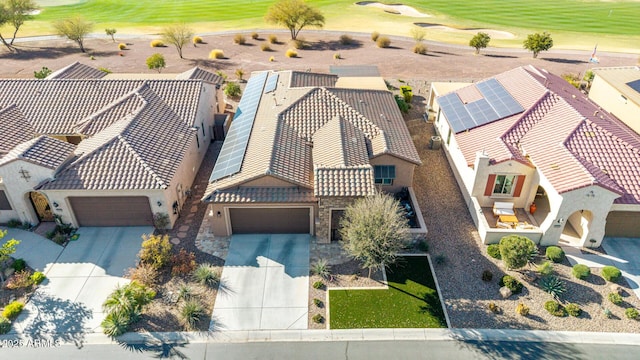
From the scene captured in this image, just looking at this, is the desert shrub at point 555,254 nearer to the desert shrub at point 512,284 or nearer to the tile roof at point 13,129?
the desert shrub at point 512,284

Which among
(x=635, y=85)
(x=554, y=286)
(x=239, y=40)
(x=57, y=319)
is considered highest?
(x=635, y=85)

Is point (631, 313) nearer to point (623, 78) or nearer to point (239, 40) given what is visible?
point (623, 78)

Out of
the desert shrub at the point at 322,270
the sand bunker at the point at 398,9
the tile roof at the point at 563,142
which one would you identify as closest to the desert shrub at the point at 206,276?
the desert shrub at the point at 322,270

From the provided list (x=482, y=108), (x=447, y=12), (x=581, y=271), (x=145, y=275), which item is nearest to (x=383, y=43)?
(x=447, y=12)

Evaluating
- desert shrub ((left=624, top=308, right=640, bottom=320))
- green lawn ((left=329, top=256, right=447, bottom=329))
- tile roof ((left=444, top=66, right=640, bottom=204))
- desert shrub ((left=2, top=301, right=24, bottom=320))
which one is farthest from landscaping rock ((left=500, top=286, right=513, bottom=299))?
desert shrub ((left=2, top=301, right=24, bottom=320))

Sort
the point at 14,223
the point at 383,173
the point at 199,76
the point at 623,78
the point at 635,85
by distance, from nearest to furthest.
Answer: the point at 14,223
the point at 383,173
the point at 635,85
the point at 623,78
the point at 199,76

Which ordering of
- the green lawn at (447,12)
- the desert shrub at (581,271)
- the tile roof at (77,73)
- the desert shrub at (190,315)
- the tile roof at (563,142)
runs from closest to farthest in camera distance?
the desert shrub at (190,315) < the desert shrub at (581,271) < the tile roof at (563,142) < the tile roof at (77,73) < the green lawn at (447,12)

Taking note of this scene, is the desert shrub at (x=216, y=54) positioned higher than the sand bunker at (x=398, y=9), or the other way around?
the sand bunker at (x=398, y=9)

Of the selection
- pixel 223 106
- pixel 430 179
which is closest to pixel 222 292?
pixel 430 179
